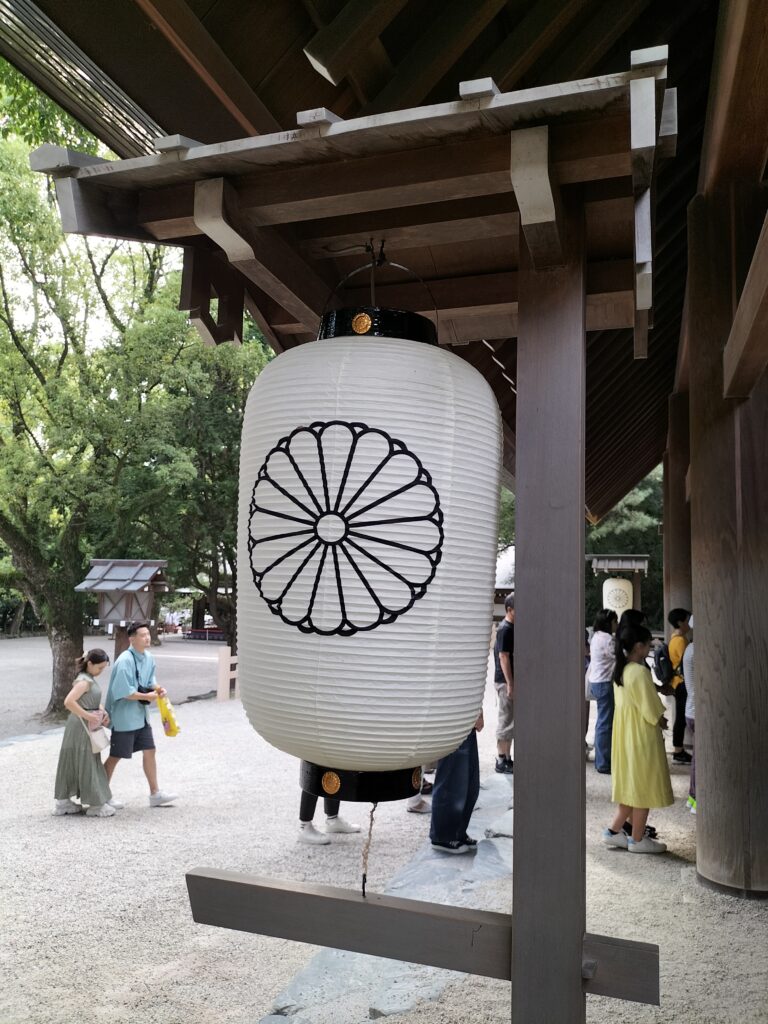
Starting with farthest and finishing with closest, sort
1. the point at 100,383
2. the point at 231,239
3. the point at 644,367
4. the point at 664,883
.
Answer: the point at 100,383
the point at 644,367
the point at 664,883
the point at 231,239

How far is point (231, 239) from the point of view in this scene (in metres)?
2.04

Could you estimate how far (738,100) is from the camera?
138 inches

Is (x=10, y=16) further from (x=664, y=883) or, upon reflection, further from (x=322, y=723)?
(x=664, y=883)

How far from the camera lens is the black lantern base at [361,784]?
188cm

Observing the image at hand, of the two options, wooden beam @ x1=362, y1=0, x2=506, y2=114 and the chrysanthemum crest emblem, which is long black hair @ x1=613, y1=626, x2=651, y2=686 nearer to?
the chrysanthemum crest emblem

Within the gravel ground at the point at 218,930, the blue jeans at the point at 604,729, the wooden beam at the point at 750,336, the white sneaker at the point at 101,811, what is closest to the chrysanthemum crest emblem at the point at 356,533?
the wooden beam at the point at 750,336

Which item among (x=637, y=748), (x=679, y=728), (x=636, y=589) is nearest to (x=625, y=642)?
(x=637, y=748)

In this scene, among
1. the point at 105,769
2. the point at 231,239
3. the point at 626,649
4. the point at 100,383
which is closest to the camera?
the point at 231,239

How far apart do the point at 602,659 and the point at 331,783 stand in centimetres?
579

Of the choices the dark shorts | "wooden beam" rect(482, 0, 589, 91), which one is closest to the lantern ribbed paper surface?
"wooden beam" rect(482, 0, 589, 91)

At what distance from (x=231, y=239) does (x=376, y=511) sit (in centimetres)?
85

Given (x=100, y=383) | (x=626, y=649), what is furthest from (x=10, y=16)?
(x=100, y=383)

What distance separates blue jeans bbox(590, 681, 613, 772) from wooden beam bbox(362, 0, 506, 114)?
5.73m

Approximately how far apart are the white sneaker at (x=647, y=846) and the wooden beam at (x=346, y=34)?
15.1ft
